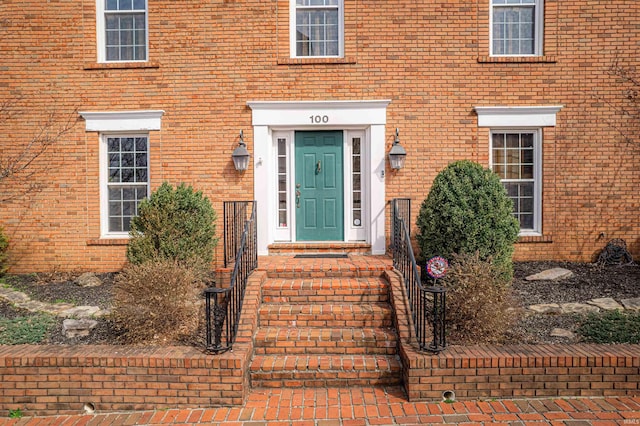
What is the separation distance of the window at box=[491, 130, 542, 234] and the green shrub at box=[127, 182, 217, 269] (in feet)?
17.0

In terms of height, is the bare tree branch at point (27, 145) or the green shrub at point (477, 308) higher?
the bare tree branch at point (27, 145)

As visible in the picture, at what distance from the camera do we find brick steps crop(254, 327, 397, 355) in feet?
15.2

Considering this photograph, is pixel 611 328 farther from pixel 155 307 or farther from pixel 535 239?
pixel 155 307

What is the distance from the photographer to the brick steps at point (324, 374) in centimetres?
434

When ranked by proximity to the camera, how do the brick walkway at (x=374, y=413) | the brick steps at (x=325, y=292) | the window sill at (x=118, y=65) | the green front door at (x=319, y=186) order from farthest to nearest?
the green front door at (x=319, y=186)
the window sill at (x=118, y=65)
the brick steps at (x=325, y=292)
the brick walkway at (x=374, y=413)

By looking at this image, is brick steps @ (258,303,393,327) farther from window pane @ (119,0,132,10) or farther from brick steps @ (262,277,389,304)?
window pane @ (119,0,132,10)

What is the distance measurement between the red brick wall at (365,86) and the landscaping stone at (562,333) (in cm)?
279

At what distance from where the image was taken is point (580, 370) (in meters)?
4.09

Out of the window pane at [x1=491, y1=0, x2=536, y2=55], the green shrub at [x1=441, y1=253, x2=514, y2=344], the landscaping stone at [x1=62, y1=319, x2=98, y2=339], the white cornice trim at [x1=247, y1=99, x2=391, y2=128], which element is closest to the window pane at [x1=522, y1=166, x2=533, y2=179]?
the window pane at [x1=491, y1=0, x2=536, y2=55]

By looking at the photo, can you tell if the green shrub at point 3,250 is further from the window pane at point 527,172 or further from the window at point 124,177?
the window pane at point 527,172

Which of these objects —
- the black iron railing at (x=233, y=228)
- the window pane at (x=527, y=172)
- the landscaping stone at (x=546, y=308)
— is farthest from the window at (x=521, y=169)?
the black iron railing at (x=233, y=228)

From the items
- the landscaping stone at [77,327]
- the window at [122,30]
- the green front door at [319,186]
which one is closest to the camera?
the landscaping stone at [77,327]

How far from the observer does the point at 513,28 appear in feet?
24.8

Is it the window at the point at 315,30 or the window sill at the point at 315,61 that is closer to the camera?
the window sill at the point at 315,61
